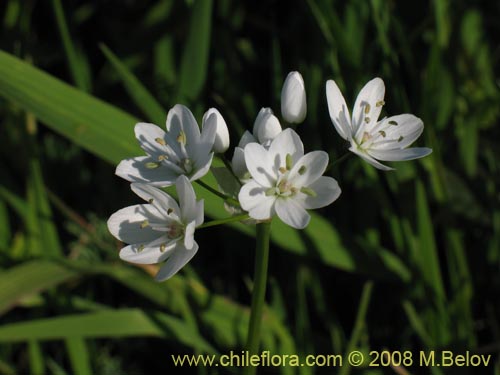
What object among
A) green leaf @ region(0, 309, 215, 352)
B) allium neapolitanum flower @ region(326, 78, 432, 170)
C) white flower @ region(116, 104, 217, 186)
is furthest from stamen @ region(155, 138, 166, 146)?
green leaf @ region(0, 309, 215, 352)

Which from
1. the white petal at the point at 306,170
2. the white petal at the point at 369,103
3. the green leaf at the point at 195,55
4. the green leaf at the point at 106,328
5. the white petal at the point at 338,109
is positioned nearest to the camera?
the white petal at the point at 306,170

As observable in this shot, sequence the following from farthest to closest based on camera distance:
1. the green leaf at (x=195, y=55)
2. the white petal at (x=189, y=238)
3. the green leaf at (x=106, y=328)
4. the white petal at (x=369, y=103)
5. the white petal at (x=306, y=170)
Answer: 1. the green leaf at (x=195, y=55)
2. the green leaf at (x=106, y=328)
3. the white petal at (x=369, y=103)
4. the white petal at (x=306, y=170)
5. the white petal at (x=189, y=238)

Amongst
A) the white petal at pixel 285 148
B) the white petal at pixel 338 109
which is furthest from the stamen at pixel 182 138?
the white petal at pixel 338 109

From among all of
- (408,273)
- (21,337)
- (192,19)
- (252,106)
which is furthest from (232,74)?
(21,337)

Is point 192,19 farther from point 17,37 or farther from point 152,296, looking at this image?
point 152,296

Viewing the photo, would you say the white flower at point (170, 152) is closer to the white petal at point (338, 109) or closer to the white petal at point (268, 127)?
the white petal at point (268, 127)

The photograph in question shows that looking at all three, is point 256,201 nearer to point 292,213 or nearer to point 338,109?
point 292,213

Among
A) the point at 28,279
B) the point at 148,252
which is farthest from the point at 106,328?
the point at 148,252

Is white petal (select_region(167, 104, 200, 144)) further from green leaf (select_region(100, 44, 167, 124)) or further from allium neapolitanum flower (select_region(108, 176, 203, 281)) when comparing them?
green leaf (select_region(100, 44, 167, 124))
